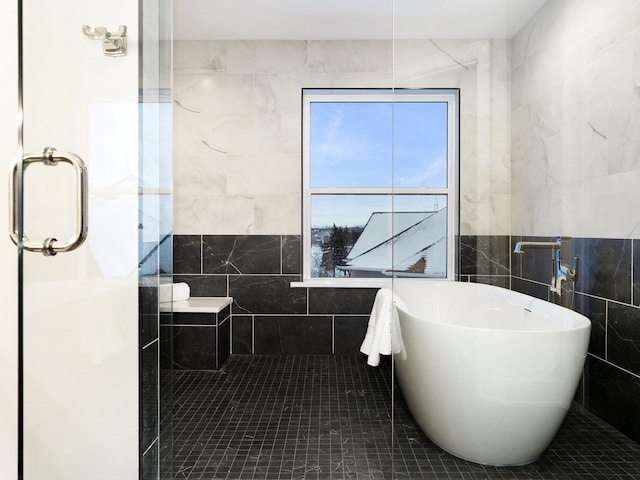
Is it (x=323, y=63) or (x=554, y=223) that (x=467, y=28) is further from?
(x=323, y=63)

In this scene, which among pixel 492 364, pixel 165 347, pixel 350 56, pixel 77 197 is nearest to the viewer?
pixel 77 197

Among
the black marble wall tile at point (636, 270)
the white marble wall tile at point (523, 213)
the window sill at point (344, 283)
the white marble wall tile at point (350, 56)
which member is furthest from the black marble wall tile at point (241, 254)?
the black marble wall tile at point (636, 270)

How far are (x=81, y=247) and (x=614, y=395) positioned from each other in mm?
1680

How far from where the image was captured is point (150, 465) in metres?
1.10

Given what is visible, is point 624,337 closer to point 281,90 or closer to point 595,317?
point 595,317

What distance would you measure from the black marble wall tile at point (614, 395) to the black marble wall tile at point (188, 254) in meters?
2.91

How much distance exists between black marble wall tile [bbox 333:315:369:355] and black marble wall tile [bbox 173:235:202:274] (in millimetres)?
1304

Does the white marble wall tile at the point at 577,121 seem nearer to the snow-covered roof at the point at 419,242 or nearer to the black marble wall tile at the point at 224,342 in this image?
the snow-covered roof at the point at 419,242

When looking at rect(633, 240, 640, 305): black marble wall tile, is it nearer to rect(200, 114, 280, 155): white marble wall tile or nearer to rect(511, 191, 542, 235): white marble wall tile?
rect(511, 191, 542, 235): white marble wall tile

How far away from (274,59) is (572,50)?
2.61 meters

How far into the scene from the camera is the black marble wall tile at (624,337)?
1275 millimetres

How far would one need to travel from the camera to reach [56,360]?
1009 mm

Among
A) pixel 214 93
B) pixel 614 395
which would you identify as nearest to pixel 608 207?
pixel 614 395

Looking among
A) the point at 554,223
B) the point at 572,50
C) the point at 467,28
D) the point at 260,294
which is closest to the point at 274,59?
the point at 260,294
